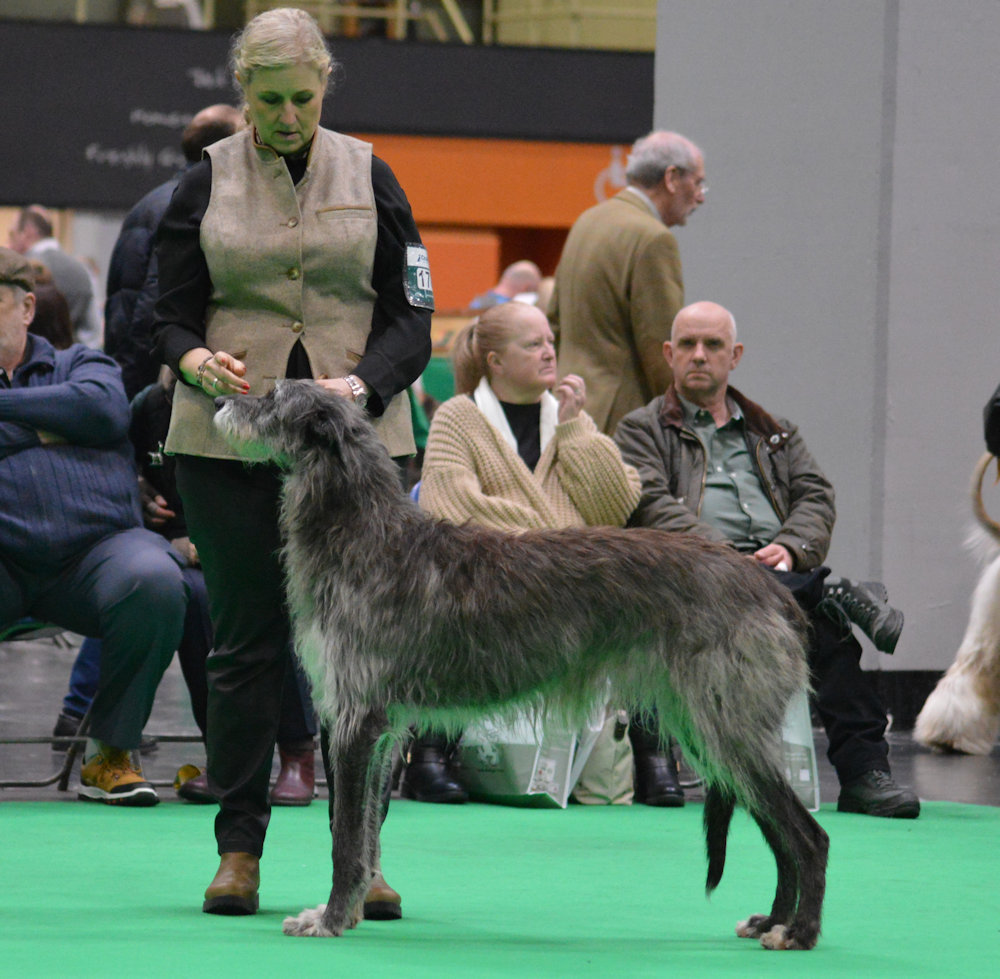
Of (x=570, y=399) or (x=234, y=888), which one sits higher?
(x=570, y=399)

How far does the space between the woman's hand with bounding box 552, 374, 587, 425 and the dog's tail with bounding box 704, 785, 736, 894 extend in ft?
6.91

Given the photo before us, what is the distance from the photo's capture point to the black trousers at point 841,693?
551cm

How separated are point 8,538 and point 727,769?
2638mm

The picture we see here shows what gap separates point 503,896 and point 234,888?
704mm

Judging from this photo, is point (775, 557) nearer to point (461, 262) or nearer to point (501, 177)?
point (461, 262)

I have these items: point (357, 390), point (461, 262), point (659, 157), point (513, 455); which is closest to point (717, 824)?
point (357, 390)

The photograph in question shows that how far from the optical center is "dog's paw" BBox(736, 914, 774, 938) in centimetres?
359

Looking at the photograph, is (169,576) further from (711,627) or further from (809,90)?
(809,90)

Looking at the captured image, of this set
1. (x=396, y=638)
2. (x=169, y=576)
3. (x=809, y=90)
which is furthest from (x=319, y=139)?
(x=809, y=90)

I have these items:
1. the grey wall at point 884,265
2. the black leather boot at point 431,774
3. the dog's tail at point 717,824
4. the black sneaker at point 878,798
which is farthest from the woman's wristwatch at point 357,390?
the grey wall at point 884,265

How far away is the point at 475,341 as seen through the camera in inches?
227

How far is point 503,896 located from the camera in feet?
13.2

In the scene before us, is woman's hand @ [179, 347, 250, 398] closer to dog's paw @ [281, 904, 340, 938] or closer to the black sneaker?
dog's paw @ [281, 904, 340, 938]

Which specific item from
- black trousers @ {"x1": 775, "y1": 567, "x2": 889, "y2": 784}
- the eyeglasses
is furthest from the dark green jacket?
the eyeglasses
